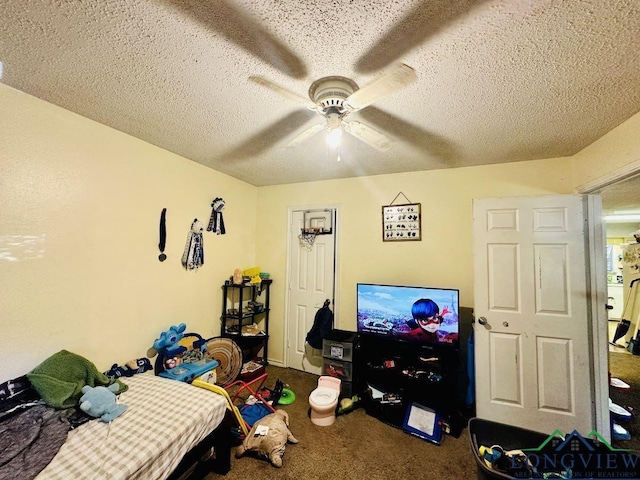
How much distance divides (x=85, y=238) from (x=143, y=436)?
145 centimetres

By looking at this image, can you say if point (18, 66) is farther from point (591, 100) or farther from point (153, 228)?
point (591, 100)

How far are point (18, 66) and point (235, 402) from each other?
2.90 meters

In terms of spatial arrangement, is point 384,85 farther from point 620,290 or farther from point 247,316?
point 620,290

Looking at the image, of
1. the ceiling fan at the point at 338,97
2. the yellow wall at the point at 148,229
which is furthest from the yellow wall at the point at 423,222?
the ceiling fan at the point at 338,97

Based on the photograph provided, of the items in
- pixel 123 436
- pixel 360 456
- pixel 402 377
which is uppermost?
pixel 123 436

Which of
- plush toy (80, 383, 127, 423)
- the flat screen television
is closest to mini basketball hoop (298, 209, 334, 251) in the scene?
the flat screen television

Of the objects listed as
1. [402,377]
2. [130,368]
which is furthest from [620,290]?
[130,368]

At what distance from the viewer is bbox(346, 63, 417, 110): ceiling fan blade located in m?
1.03

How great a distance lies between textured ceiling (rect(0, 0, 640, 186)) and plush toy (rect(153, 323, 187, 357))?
5.84ft

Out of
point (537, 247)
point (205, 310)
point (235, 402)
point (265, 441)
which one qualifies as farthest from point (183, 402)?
point (537, 247)

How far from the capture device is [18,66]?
138 cm

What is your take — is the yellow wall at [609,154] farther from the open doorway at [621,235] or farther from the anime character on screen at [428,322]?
the anime character on screen at [428,322]

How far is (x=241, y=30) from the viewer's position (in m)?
1.12

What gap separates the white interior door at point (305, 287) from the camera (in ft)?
10.9
